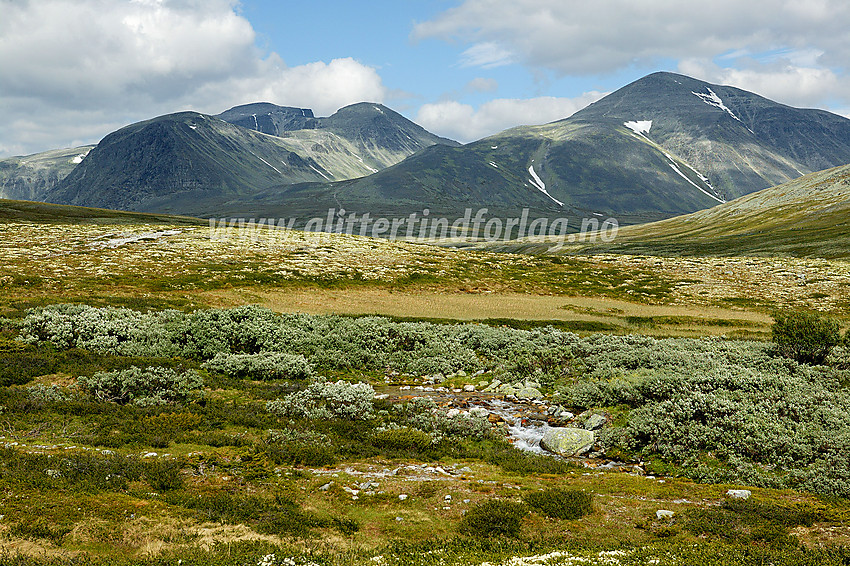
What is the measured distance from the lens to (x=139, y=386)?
2184cm

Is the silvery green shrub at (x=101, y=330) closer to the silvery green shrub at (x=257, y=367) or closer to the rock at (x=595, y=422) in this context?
the silvery green shrub at (x=257, y=367)

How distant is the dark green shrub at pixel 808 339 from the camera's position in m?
27.2

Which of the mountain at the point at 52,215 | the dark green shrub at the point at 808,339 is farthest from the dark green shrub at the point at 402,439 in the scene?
the mountain at the point at 52,215

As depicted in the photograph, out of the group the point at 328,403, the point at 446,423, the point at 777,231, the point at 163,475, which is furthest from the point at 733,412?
the point at 777,231

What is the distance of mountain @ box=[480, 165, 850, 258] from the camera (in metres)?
121

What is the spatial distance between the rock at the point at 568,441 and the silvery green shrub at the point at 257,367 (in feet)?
42.2

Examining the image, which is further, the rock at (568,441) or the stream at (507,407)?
the stream at (507,407)

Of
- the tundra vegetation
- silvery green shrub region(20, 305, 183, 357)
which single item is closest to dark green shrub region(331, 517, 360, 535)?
the tundra vegetation

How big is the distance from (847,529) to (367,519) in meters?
11.8

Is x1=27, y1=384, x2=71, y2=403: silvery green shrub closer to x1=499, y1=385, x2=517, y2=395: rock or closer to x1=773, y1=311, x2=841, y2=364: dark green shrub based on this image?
x1=499, y1=385, x2=517, y2=395: rock

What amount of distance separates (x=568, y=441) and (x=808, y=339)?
57.9 ft

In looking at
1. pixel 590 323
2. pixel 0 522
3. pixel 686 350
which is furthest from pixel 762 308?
pixel 0 522

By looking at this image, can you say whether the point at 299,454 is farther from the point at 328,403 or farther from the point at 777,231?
the point at 777,231

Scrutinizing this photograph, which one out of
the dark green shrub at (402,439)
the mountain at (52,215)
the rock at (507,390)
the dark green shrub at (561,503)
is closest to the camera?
the dark green shrub at (561,503)
